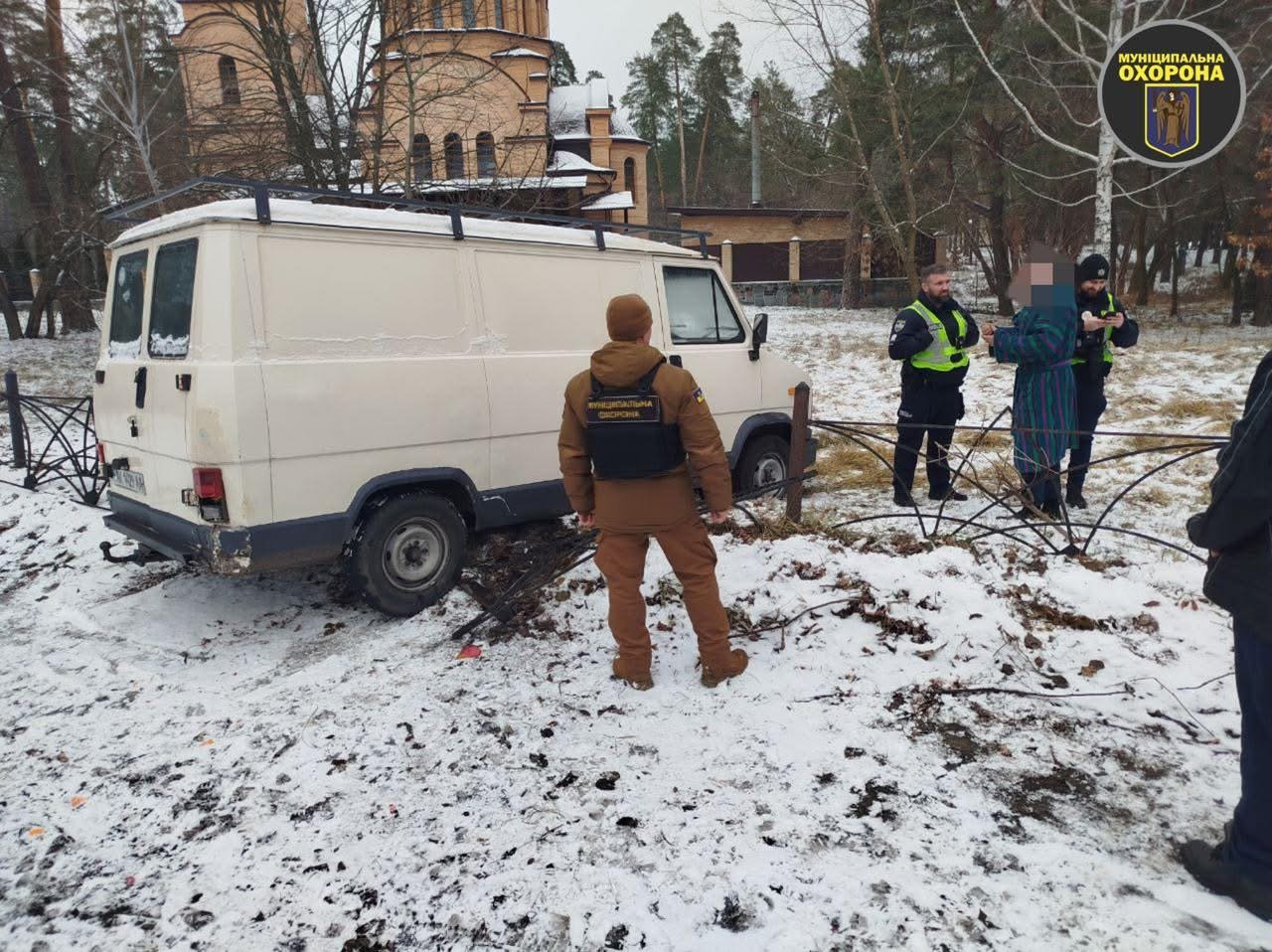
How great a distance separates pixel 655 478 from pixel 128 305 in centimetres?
353

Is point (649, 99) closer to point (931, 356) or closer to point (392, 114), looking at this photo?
point (392, 114)

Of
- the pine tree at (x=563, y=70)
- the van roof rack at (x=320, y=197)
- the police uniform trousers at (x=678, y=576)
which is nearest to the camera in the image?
the police uniform trousers at (x=678, y=576)

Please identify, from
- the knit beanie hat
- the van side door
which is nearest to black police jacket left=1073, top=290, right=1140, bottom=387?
the van side door

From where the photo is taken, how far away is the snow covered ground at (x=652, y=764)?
247 centimetres

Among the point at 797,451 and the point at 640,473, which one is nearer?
the point at 640,473

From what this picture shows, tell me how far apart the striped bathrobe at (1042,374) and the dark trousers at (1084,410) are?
0.25m

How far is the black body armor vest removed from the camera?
11.3 feet

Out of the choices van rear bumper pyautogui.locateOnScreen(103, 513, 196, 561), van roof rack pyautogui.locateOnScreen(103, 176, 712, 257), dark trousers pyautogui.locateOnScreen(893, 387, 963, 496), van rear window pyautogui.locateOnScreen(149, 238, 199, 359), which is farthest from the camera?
dark trousers pyautogui.locateOnScreen(893, 387, 963, 496)

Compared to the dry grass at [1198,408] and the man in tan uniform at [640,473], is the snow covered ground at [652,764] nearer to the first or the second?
the man in tan uniform at [640,473]

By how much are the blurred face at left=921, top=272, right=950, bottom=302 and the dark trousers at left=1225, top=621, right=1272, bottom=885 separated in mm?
4082

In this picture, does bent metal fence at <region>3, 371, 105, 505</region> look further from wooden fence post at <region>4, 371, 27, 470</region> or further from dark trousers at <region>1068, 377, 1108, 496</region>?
dark trousers at <region>1068, 377, 1108, 496</region>

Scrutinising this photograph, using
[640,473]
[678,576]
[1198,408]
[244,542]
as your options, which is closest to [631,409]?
[640,473]

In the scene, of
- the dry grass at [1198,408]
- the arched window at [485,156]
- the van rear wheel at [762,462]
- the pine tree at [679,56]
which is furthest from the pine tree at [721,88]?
the van rear wheel at [762,462]

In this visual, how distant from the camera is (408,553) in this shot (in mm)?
4766
